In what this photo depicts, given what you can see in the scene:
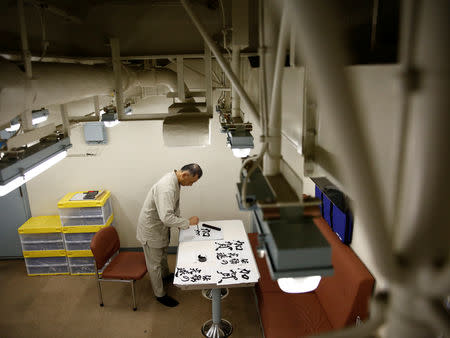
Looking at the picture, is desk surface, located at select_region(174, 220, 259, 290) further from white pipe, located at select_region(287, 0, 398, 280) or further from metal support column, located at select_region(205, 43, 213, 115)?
white pipe, located at select_region(287, 0, 398, 280)

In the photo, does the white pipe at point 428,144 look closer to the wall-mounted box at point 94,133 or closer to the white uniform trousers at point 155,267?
the white uniform trousers at point 155,267

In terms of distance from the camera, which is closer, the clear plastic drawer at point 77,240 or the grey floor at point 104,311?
the grey floor at point 104,311

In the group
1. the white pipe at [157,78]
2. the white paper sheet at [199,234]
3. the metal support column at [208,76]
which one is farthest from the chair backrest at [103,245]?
the metal support column at [208,76]

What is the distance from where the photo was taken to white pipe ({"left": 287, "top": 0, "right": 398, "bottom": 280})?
0.51m

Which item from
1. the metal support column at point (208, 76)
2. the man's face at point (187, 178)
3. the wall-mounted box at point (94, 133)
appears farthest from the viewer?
the wall-mounted box at point (94, 133)

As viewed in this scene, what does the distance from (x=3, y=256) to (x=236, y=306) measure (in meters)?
4.26

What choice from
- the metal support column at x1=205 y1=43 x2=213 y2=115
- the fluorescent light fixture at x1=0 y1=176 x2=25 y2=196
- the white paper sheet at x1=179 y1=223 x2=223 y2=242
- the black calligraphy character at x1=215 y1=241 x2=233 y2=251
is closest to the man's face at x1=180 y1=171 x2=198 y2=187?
the white paper sheet at x1=179 y1=223 x2=223 y2=242

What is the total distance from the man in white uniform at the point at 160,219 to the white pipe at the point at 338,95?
3.78 m

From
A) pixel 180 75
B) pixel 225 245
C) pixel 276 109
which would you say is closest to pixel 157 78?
pixel 180 75

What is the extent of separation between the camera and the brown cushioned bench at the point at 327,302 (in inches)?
117

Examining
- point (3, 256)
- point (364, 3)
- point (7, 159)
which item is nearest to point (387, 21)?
point (364, 3)

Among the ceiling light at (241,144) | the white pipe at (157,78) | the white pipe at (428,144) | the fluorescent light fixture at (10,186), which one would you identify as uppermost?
the white pipe at (157,78)

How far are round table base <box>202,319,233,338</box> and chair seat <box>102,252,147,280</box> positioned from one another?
106 cm

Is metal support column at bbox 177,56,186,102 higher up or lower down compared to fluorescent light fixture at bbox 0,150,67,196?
higher up
